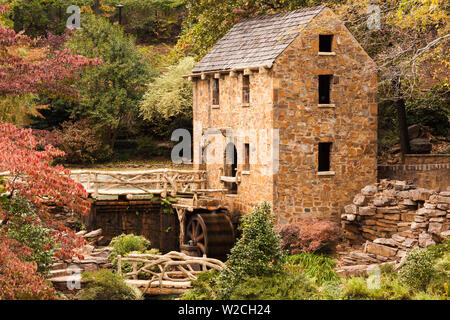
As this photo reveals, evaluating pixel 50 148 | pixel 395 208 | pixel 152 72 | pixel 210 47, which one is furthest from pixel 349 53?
pixel 152 72

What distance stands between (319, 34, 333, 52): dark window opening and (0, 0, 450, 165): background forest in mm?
1005

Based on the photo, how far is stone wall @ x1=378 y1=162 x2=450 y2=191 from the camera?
26.2 metres

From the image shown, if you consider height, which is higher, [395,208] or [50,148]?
[50,148]

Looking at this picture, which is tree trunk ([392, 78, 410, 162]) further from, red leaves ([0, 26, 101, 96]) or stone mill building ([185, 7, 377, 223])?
red leaves ([0, 26, 101, 96])

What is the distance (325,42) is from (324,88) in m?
1.65

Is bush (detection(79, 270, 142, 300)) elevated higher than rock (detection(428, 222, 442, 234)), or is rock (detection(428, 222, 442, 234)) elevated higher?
rock (detection(428, 222, 442, 234))

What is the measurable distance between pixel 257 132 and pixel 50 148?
11.4 m

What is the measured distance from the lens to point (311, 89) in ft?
81.9

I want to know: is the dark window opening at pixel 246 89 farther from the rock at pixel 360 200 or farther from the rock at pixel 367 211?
the rock at pixel 367 211

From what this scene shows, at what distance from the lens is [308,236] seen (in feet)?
76.3

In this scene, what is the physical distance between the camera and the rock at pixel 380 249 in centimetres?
2100

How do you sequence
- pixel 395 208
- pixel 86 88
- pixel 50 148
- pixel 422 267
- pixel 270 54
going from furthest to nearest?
pixel 86 88 < pixel 270 54 < pixel 395 208 < pixel 422 267 < pixel 50 148

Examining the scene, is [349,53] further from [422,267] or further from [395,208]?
[422,267]

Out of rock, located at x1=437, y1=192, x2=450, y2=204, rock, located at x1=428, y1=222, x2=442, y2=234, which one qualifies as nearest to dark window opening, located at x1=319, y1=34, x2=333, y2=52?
rock, located at x1=437, y1=192, x2=450, y2=204
